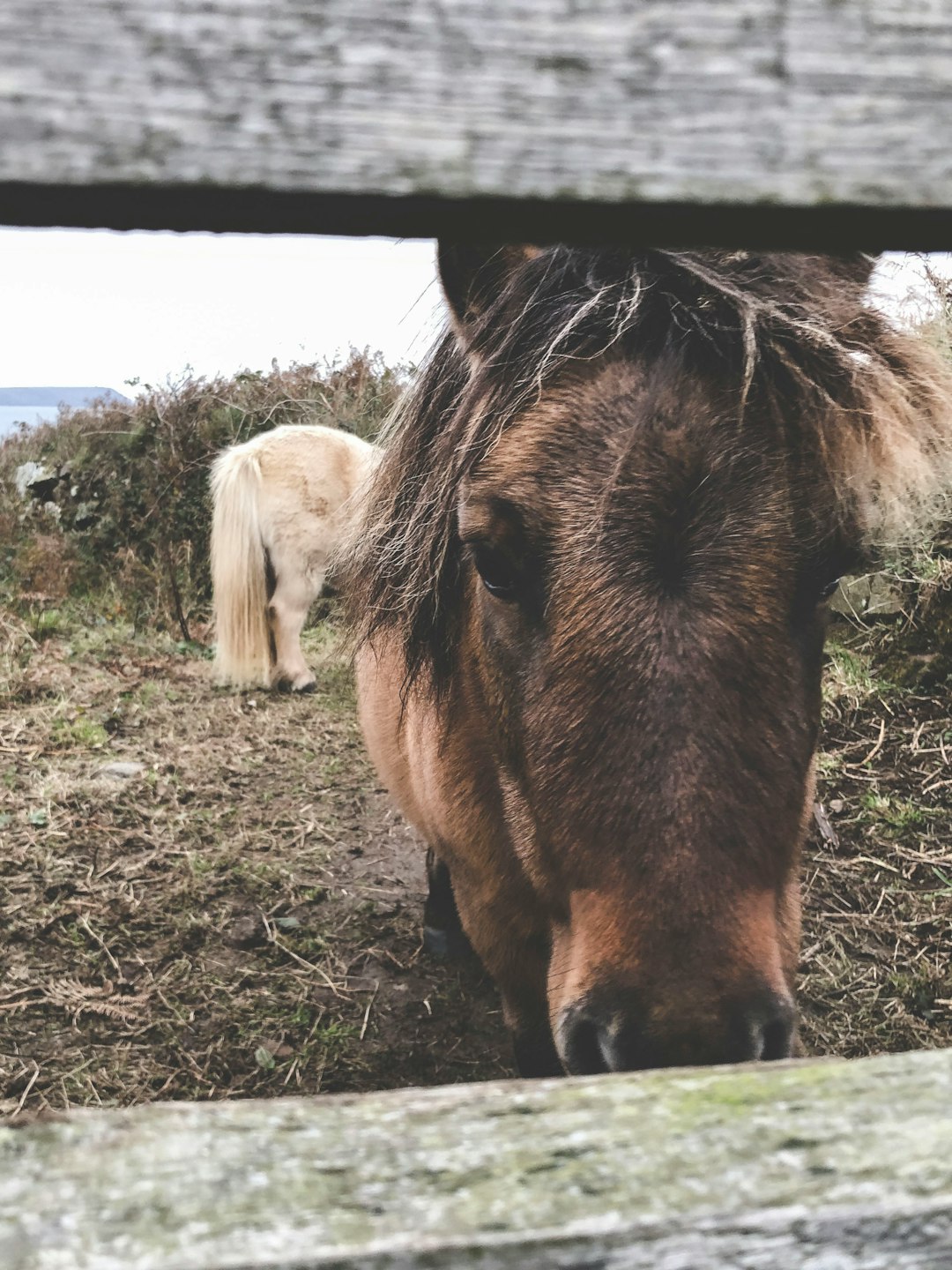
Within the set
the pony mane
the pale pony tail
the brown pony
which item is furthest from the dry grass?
the pony mane

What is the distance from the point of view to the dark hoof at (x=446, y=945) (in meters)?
3.36

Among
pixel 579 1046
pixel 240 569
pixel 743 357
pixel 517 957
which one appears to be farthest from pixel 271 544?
pixel 579 1046

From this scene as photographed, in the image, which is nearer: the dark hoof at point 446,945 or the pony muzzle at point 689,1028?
the pony muzzle at point 689,1028

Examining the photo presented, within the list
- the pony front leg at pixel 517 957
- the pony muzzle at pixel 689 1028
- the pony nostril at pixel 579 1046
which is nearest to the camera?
the pony muzzle at pixel 689 1028

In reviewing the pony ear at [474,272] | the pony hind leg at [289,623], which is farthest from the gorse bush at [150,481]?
the pony ear at [474,272]

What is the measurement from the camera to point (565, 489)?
138 cm

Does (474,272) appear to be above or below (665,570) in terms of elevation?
above

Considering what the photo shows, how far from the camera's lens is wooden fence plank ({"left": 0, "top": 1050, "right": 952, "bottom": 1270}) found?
46 centimetres

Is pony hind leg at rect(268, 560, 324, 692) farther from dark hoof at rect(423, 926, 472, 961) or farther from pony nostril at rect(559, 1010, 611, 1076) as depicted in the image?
pony nostril at rect(559, 1010, 611, 1076)

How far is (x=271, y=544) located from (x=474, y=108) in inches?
265

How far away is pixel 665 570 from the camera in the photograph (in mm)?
1321

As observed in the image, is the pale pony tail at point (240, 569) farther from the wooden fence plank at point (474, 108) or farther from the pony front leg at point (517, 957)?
the wooden fence plank at point (474, 108)

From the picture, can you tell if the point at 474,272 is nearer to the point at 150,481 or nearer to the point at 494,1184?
the point at 494,1184

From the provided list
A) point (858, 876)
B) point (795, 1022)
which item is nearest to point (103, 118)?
point (795, 1022)
